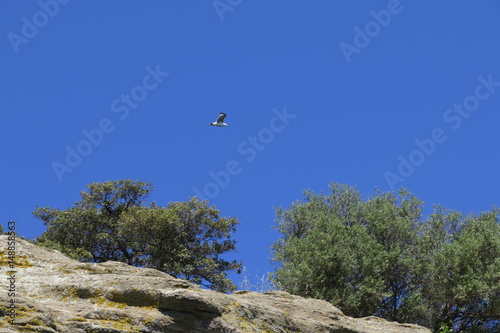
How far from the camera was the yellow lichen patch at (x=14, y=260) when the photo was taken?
14.3 metres

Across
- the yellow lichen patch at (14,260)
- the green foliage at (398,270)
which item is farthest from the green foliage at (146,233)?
the yellow lichen patch at (14,260)

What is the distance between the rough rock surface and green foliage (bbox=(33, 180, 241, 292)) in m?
36.9

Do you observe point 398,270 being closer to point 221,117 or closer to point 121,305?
point 221,117

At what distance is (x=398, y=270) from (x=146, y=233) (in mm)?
21116

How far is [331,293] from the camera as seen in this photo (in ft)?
125

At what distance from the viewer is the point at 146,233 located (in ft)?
176

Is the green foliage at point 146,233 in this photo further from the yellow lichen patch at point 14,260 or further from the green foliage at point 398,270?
the yellow lichen patch at point 14,260

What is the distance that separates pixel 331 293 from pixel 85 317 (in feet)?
91.2

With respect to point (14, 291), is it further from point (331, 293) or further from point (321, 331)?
point (331, 293)

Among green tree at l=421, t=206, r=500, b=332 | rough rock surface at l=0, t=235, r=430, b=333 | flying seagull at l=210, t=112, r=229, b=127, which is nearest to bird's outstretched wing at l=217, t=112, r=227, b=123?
flying seagull at l=210, t=112, r=229, b=127

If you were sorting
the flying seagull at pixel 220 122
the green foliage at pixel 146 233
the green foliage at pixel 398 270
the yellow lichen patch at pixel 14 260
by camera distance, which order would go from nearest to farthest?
the yellow lichen patch at pixel 14 260
the flying seagull at pixel 220 122
the green foliage at pixel 398 270
the green foliage at pixel 146 233

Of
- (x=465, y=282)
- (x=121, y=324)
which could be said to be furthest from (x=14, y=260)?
(x=465, y=282)

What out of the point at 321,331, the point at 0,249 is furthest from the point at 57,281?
the point at 321,331

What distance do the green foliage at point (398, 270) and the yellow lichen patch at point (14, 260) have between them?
25.3m
